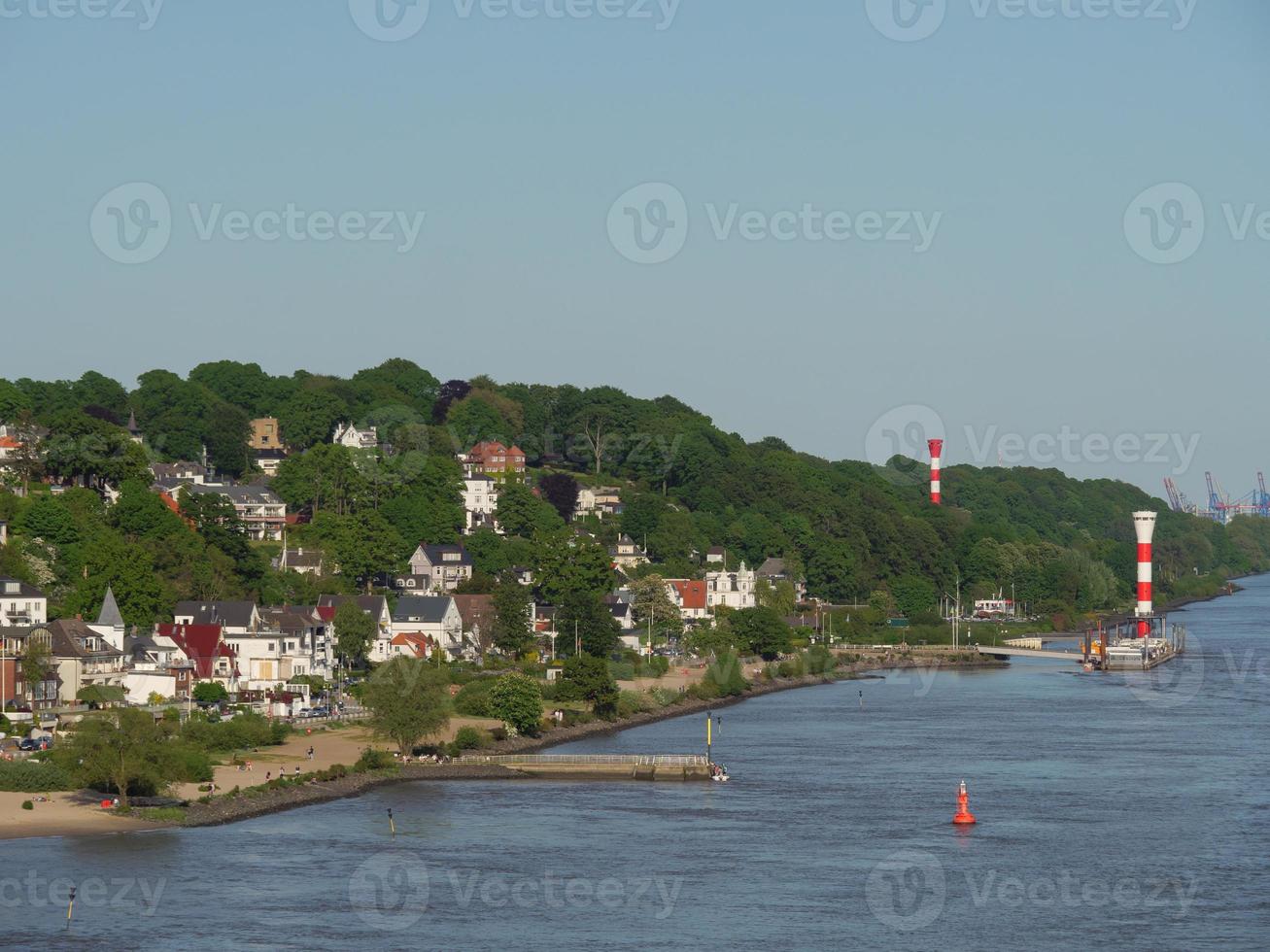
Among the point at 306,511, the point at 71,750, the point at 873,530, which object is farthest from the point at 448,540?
the point at 71,750

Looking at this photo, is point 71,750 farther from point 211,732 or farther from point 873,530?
point 873,530

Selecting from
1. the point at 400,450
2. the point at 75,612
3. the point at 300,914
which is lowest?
the point at 300,914

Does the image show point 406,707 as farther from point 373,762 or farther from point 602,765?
point 602,765

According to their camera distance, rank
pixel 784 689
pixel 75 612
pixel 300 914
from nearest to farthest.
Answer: pixel 300 914 → pixel 75 612 → pixel 784 689

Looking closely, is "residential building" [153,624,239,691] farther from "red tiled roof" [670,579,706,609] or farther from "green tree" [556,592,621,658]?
"red tiled roof" [670,579,706,609]

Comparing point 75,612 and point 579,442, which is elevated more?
point 579,442

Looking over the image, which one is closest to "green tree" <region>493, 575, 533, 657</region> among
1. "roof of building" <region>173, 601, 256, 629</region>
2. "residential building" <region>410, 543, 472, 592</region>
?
"residential building" <region>410, 543, 472, 592</region>

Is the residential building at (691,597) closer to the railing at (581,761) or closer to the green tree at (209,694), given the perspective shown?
the green tree at (209,694)
